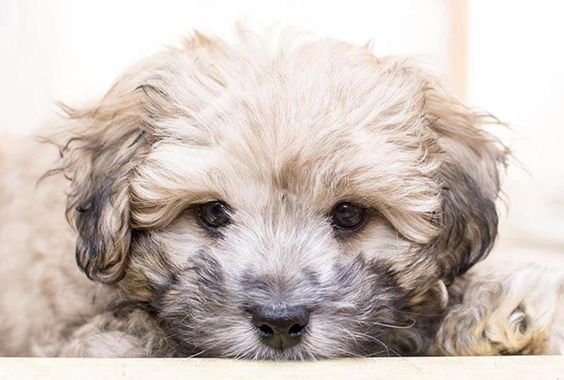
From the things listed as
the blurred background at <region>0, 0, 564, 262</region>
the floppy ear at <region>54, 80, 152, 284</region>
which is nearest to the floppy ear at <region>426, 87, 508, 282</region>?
the floppy ear at <region>54, 80, 152, 284</region>

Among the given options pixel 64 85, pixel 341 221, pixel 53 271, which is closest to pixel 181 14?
pixel 64 85

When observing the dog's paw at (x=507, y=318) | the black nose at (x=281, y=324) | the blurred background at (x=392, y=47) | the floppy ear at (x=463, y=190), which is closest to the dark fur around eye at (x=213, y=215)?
the black nose at (x=281, y=324)

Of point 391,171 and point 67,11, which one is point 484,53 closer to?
point 67,11

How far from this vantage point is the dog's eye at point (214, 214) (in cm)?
232

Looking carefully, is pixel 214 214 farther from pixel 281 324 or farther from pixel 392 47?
pixel 392 47

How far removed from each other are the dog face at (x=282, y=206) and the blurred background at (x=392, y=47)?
49.2 inches

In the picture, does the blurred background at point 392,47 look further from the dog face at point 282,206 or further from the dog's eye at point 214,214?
the dog's eye at point 214,214

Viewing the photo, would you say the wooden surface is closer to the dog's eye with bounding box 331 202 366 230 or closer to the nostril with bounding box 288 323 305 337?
the nostril with bounding box 288 323 305 337

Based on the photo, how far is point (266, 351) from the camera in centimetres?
211

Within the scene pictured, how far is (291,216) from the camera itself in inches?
89.6

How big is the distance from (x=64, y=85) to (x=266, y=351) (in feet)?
6.95

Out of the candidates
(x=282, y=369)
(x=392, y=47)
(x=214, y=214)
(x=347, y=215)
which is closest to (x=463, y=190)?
(x=347, y=215)

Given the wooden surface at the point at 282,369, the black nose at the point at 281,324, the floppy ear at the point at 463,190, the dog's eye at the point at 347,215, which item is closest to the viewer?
the wooden surface at the point at 282,369

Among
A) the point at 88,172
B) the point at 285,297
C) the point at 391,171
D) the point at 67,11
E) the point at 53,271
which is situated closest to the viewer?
the point at 285,297
